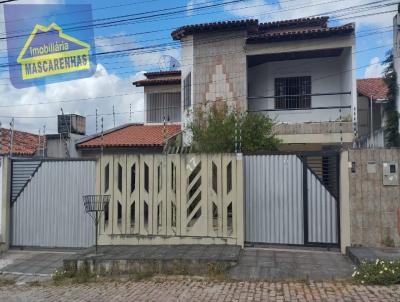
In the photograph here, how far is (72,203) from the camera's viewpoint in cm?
991

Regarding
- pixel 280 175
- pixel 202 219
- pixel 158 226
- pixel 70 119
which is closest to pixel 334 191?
pixel 280 175

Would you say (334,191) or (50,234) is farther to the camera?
(50,234)

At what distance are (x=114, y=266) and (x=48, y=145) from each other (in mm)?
10269

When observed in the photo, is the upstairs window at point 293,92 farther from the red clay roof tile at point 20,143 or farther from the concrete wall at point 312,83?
the red clay roof tile at point 20,143

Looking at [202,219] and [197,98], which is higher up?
[197,98]

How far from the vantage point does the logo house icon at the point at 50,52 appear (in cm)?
1194

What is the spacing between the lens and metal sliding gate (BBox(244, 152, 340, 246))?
28.9 feet

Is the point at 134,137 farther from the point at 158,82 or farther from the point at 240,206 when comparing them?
the point at 240,206

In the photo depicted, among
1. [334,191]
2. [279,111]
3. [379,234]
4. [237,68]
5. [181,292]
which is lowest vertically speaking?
[181,292]

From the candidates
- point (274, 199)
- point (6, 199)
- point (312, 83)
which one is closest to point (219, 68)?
point (312, 83)

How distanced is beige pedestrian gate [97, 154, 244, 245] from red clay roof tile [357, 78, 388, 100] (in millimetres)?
8257

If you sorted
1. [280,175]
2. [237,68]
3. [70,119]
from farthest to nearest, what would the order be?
1. [70,119]
2. [237,68]
3. [280,175]

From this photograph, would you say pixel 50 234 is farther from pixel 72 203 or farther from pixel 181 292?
pixel 181 292

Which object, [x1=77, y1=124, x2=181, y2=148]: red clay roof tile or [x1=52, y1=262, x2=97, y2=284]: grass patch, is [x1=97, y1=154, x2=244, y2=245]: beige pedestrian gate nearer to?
[x1=52, y1=262, x2=97, y2=284]: grass patch
